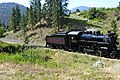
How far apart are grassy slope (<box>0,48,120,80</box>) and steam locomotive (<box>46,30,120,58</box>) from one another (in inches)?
97.1

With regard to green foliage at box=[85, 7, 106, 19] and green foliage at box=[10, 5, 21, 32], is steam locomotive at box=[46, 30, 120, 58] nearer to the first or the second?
green foliage at box=[85, 7, 106, 19]

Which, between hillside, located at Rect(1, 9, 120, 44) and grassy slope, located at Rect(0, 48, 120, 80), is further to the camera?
hillside, located at Rect(1, 9, 120, 44)

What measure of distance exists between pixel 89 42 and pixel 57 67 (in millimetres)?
11451

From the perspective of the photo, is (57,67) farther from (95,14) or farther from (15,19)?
(15,19)

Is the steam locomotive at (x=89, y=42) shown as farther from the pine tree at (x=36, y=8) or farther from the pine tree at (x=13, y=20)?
the pine tree at (x=13, y=20)

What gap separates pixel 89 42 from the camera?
42.3 m

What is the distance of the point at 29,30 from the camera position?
10094 centimetres

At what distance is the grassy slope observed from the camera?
24922mm

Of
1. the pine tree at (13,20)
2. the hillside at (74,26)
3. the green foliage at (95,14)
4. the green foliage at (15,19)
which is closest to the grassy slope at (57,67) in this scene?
the hillside at (74,26)

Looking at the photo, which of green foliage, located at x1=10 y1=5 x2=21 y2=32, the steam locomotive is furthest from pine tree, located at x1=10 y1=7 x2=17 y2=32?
the steam locomotive

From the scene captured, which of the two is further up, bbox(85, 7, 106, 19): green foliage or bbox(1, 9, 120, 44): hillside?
bbox(85, 7, 106, 19): green foliage

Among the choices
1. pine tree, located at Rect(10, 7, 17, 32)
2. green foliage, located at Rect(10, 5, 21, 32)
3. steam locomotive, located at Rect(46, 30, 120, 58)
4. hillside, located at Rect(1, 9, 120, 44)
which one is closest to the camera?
steam locomotive, located at Rect(46, 30, 120, 58)

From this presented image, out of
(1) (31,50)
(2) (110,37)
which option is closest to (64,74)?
(2) (110,37)

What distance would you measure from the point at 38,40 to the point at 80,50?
141ft
